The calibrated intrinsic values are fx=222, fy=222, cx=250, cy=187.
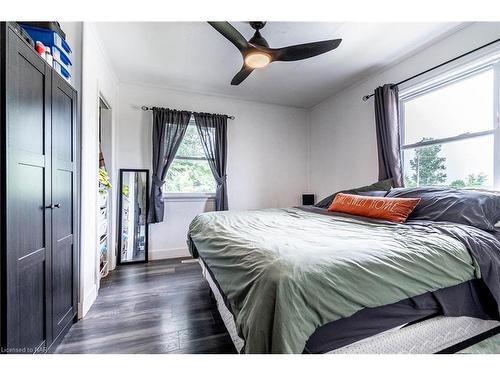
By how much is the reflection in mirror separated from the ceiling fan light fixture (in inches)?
86.9

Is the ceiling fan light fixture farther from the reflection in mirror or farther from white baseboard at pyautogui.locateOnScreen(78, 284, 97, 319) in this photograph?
white baseboard at pyautogui.locateOnScreen(78, 284, 97, 319)

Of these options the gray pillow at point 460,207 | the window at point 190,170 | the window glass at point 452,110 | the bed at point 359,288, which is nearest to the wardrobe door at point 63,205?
the bed at point 359,288

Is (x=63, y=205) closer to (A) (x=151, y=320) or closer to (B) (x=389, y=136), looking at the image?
(A) (x=151, y=320)

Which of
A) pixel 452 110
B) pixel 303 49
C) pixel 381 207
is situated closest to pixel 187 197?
pixel 303 49

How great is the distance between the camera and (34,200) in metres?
1.21

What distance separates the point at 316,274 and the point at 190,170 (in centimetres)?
307

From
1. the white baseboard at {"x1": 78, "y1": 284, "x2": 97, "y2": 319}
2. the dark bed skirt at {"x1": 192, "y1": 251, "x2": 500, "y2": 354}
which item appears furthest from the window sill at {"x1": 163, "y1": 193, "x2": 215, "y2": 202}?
the dark bed skirt at {"x1": 192, "y1": 251, "x2": 500, "y2": 354}

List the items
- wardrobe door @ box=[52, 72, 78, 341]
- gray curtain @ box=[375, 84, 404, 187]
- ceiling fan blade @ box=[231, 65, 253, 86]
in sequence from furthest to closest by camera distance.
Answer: gray curtain @ box=[375, 84, 404, 187]
ceiling fan blade @ box=[231, 65, 253, 86]
wardrobe door @ box=[52, 72, 78, 341]

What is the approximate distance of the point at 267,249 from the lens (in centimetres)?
105

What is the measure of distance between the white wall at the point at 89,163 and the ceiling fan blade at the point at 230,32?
120 centimetres

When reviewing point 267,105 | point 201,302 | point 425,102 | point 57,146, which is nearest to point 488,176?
point 425,102

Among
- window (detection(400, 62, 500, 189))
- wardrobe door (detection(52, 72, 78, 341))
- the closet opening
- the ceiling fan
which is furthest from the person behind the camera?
the closet opening

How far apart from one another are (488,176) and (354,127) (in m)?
1.62

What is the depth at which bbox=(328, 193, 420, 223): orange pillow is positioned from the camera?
5.91ft
